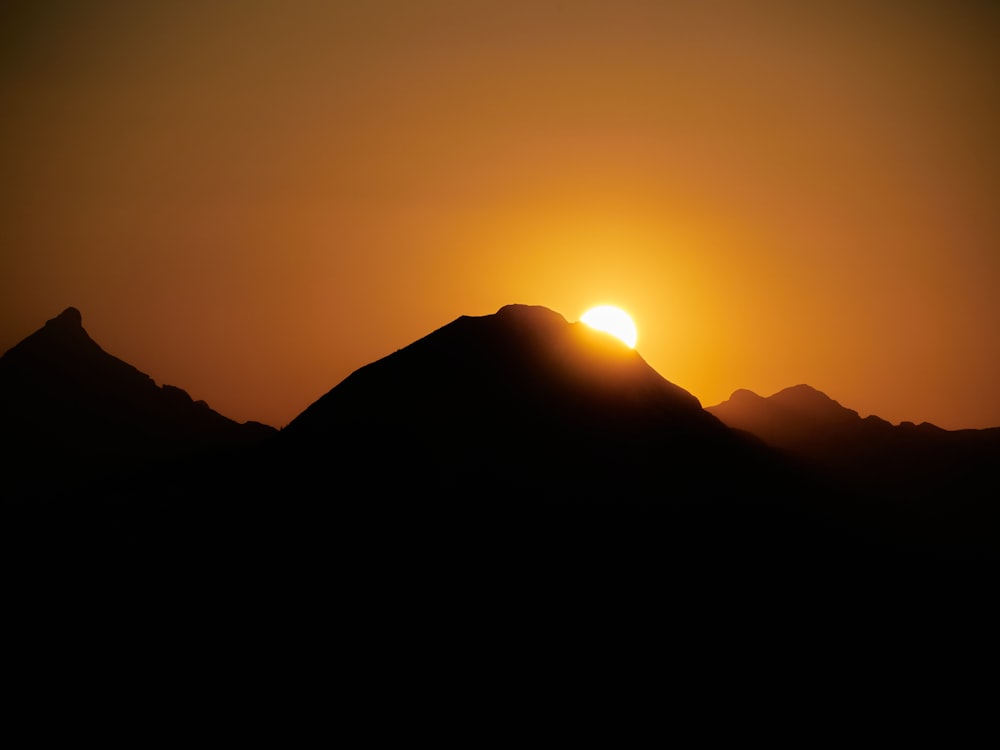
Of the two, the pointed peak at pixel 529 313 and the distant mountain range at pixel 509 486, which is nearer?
the distant mountain range at pixel 509 486

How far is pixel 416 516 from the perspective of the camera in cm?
4388

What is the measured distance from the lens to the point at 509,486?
4556 cm

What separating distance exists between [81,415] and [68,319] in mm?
29680

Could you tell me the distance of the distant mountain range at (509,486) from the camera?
43.5m

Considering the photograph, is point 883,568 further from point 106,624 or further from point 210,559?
point 106,624

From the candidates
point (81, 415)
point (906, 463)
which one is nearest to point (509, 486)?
point (906, 463)

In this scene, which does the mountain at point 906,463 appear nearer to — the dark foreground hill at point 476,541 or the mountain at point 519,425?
the dark foreground hill at point 476,541

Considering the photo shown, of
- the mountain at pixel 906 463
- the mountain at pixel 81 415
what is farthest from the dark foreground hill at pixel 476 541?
the mountain at pixel 81 415

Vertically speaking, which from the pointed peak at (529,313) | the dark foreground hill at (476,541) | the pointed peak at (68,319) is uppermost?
the pointed peak at (68,319)

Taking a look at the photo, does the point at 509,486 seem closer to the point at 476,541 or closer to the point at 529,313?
the point at 476,541

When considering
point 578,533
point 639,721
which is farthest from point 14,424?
point 639,721

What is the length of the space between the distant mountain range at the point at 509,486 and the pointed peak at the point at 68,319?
310ft

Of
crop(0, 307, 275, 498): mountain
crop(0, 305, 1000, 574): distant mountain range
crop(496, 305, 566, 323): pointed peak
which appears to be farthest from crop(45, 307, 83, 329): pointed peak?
crop(496, 305, 566, 323): pointed peak

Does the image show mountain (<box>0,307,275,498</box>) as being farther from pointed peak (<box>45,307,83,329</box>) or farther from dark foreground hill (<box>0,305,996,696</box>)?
dark foreground hill (<box>0,305,996,696</box>)
